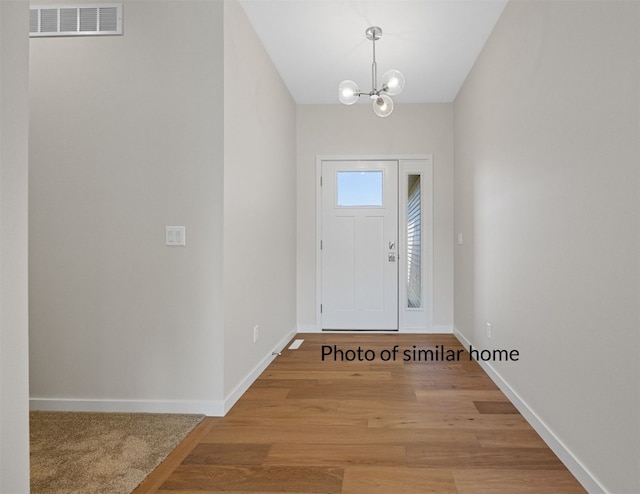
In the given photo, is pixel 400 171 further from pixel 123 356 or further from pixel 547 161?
pixel 123 356

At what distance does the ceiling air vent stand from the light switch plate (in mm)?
1248

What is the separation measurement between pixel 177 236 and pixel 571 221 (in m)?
2.09

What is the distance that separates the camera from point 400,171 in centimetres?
501

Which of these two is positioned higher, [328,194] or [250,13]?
[250,13]

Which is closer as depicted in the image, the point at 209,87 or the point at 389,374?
the point at 209,87

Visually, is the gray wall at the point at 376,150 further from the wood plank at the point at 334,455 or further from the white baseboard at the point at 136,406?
the wood plank at the point at 334,455

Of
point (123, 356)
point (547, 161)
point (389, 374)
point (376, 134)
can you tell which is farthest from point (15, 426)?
point (376, 134)

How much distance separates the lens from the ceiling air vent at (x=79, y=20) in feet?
8.56

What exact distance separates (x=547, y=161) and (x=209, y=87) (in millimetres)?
1940

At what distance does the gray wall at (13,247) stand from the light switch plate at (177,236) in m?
1.44

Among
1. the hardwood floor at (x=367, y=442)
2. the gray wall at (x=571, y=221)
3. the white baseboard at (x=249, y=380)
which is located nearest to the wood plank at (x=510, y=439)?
the hardwood floor at (x=367, y=442)

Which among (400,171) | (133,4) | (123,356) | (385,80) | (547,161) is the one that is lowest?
(123,356)

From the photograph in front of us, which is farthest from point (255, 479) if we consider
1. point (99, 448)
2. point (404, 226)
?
point (404, 226)

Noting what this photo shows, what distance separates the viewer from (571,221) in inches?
76.1
